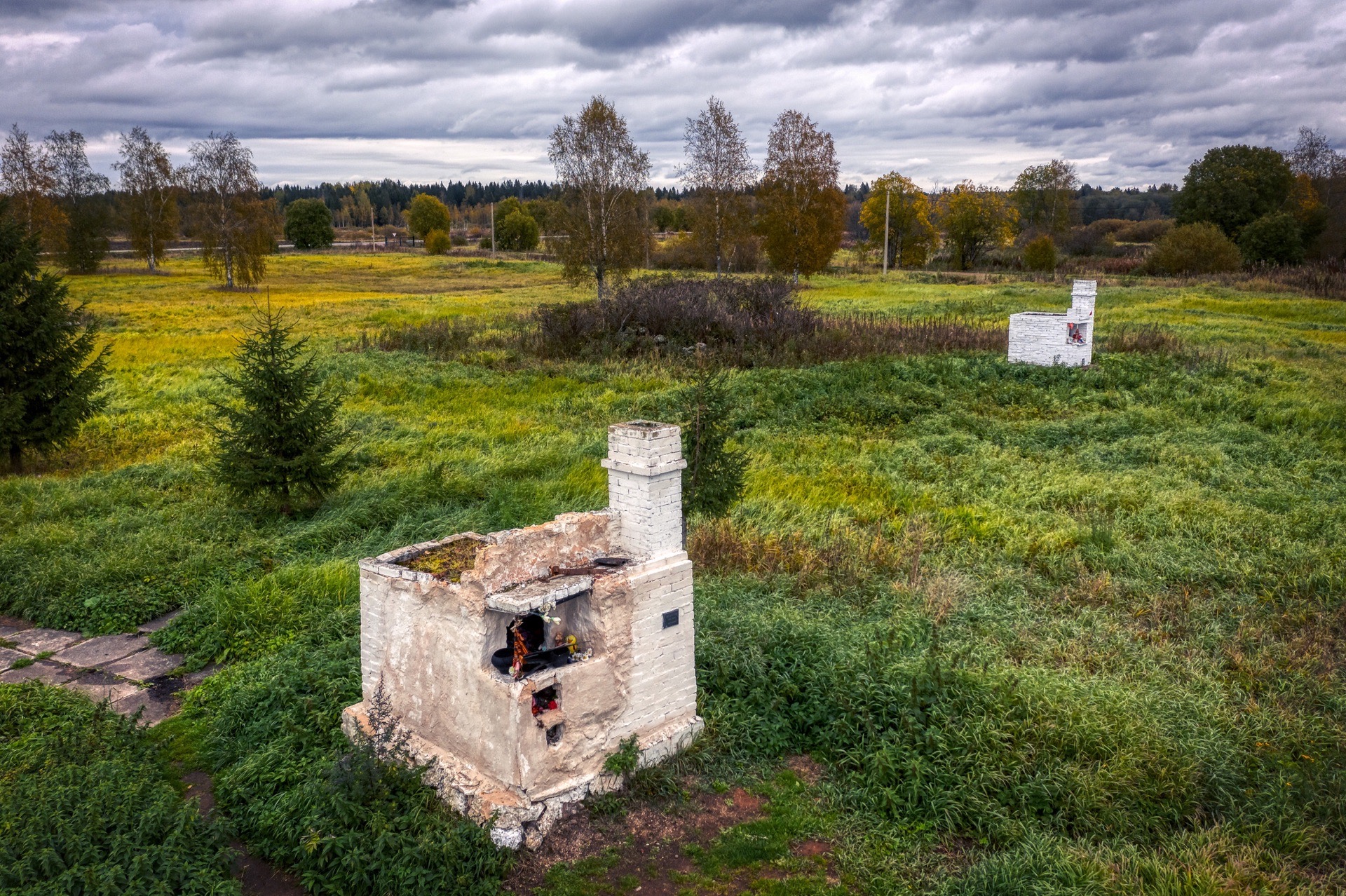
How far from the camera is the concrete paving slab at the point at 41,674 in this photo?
27.6 feet

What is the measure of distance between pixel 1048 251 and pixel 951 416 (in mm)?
39460

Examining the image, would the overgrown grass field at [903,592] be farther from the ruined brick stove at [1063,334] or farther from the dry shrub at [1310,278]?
the dry shrub at [1310,278]

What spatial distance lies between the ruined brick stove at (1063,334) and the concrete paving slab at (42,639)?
66.8 ft

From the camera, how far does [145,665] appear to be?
8797 mm

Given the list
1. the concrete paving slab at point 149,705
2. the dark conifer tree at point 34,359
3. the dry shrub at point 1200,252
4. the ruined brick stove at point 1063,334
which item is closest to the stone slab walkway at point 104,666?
the concrete paving slab at point 149,705

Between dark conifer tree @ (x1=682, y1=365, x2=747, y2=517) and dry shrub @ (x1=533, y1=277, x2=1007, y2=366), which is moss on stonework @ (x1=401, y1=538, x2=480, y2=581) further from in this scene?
dry shrub @ (x1=533, y1=277, x2=1007, y2=366)

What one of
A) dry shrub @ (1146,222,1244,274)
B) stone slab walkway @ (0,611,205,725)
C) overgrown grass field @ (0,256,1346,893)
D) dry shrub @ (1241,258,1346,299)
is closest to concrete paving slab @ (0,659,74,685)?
stone slab walkway @ (0,611,205,725)

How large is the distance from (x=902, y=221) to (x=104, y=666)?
196ft

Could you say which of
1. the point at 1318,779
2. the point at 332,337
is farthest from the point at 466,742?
the point at 332,337

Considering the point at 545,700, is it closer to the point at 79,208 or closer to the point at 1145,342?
the point at 1145,342

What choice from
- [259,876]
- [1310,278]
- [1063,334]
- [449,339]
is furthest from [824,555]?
[1310,278]

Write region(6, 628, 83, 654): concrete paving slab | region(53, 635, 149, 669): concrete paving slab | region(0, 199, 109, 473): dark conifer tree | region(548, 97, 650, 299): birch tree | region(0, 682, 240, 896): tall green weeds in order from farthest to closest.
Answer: region(548, 97, 650, 299): birch tree < region(0, 199, 109, 473): dark conifer tree < region(6, 628, 83, 654): concrete paving slab < region(53, 635, 149, 669): concrete paving slab < region(0, 682, 240, 896): tall green weeds

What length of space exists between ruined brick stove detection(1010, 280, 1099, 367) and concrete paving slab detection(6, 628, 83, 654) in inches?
802

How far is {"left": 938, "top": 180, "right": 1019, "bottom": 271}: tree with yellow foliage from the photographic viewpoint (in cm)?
5725
